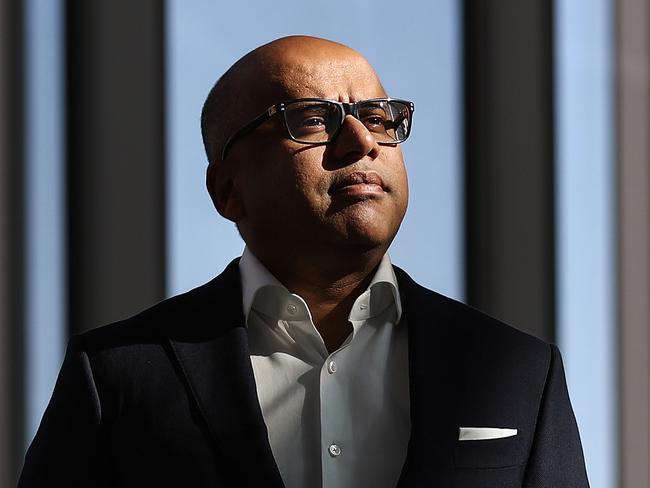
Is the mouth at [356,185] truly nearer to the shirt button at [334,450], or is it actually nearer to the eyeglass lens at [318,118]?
the eyeglass lens at [318,118]

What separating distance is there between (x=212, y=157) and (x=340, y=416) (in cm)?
38

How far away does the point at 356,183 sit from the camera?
1.21 m

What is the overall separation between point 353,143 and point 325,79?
0.09 metres

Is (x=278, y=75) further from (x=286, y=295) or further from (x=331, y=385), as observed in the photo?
(x=331, y=385)

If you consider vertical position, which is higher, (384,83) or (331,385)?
(384,83)

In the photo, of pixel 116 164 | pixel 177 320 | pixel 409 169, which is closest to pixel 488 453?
pixel 177 320

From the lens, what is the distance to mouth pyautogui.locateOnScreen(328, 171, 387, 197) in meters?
1.20

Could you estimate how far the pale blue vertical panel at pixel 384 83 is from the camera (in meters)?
2.18

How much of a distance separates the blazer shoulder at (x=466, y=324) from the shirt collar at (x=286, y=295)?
0.08ft

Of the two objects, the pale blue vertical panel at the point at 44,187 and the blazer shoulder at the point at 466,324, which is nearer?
the blazer shoulder at the point at 466,324

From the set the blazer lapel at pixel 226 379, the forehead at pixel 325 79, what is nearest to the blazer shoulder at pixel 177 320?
the blazer lapel at pixel 226 379
